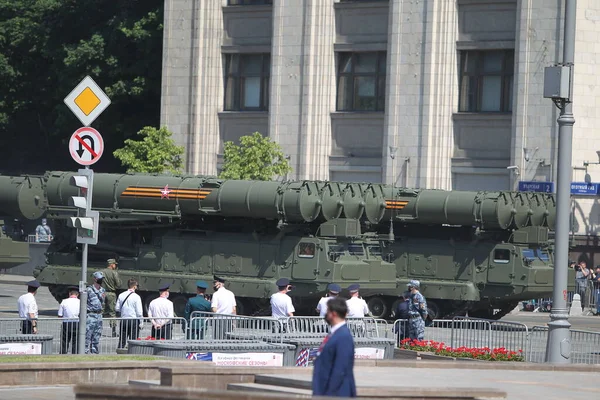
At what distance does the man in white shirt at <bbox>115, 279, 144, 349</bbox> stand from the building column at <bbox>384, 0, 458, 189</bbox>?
2459cm

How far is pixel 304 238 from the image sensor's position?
1337 inches

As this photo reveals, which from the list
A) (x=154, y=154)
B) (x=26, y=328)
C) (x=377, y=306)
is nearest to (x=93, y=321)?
(x=26, y=328)

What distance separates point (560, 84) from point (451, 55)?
88.0ft

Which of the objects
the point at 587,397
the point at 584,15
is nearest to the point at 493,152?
the point at 584,15

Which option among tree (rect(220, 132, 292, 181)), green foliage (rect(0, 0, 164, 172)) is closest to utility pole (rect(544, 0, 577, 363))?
tree (rect(220, 132, 292, 181))

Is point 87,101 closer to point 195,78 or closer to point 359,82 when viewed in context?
point 359,82

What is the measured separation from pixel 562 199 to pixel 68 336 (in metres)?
7.54

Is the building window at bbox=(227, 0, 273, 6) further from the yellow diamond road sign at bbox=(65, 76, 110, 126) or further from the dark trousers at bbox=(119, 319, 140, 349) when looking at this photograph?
the yellow diamond road sign at bbox=(65, 76, 110, 126)

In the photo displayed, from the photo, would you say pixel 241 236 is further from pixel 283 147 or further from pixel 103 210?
pixel 283 147

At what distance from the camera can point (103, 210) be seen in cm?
3497

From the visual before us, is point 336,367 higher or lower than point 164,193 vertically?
lower

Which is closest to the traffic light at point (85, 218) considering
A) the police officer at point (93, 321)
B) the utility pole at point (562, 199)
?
the police officer at point (93, 321)

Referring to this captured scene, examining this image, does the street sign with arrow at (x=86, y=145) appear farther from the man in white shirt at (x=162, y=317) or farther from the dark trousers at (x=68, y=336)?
the man in white shirt at (x=162, y=317)

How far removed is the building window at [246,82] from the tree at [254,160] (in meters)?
4.06
